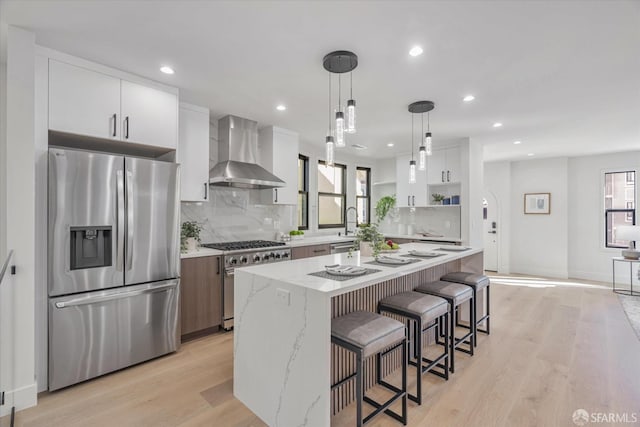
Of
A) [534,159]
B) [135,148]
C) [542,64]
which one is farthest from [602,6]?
[534,159]

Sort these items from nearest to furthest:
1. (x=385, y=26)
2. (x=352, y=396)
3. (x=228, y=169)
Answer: (x=385, y=26)
(x=352, y=396)
(x=228, y=169)

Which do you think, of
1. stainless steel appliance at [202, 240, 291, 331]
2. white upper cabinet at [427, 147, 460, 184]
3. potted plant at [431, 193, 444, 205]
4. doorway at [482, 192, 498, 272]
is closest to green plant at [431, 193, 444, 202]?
potted plant at [431, 193, 444, 205]

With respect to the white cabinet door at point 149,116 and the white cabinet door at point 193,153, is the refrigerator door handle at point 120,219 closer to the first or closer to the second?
the white cabinet door at point 149,116

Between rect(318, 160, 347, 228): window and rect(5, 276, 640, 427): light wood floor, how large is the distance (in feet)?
10.0

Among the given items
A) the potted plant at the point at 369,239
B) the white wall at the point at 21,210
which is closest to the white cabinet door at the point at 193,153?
the white wall at the point at 21,210

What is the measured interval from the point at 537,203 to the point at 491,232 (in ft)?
3.57

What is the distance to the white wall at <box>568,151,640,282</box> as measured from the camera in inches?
237

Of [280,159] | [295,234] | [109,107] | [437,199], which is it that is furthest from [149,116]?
[437,199]

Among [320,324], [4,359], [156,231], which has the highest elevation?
[156,231]

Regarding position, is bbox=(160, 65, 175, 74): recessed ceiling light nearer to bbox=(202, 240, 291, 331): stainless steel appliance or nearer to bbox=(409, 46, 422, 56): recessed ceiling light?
bbox=(202, 240, 291, 331): stainless steel appliance

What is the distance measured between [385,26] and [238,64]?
123 cm

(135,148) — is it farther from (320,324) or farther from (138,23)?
(320,324)

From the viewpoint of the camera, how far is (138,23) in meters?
2.01

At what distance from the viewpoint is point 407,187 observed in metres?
5.86
